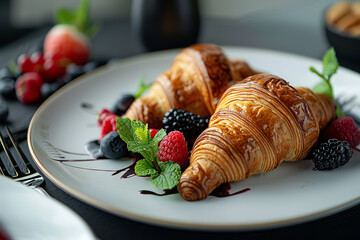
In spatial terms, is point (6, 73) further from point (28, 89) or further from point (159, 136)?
point (159, 136)

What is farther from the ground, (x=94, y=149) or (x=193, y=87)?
(x=193, y=87)

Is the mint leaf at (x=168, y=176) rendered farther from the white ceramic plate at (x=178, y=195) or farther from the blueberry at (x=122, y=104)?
the blueberry at (x=122, y=104)

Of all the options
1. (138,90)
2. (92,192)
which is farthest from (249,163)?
(138,90)

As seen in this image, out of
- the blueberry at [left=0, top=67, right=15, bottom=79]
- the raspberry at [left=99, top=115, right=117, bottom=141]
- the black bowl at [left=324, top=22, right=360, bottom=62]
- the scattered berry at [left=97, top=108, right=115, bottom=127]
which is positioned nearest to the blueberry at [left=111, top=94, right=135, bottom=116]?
the scattered berry at [left=97, top=108, right=115, bottom=127]

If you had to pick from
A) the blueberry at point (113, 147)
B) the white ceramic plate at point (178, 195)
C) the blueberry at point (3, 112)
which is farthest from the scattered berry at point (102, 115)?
the blueberry at point (3, 112)

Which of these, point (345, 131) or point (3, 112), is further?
point (3, 112)

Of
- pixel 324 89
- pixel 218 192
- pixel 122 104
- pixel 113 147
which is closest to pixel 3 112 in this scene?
pixel 122 104

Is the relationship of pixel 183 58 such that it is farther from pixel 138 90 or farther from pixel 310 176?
pixel 310 176

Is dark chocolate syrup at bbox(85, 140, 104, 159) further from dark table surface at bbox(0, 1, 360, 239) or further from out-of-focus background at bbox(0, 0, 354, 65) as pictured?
out-of-focus background at bbox(0, 0, 354, 65)
